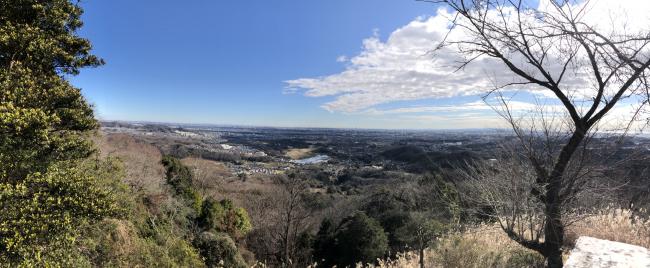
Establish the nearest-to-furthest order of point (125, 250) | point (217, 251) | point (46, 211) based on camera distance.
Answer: point (46, 211)
point (125, 250)
point (217, 251)

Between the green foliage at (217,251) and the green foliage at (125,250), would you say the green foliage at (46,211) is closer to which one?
the green foliage at (125,250)

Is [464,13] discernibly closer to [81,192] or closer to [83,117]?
[81,192]

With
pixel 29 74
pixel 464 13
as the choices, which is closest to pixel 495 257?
pixel 464 13

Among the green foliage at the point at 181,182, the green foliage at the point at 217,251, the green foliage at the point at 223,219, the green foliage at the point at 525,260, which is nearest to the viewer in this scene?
the green foliage at the point at 525,260

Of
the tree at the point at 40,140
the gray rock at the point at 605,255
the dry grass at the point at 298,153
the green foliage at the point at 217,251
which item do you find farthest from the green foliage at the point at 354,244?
the dry grass at the point at 298,153

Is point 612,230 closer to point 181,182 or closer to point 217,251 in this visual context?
point 217,251

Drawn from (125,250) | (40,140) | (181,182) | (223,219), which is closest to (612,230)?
(40,140)
